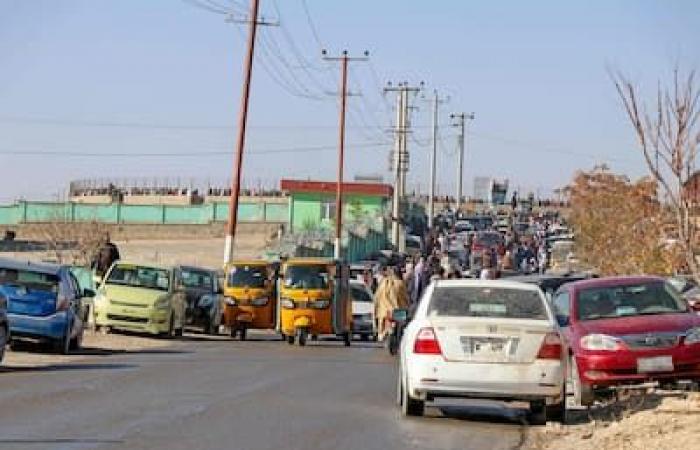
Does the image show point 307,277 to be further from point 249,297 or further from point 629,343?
point 629,343

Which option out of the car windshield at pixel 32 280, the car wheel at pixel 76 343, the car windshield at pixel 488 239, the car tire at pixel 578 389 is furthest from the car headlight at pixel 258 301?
the car windshield at pixel 488 239

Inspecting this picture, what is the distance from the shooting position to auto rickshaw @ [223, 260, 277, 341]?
3450cm

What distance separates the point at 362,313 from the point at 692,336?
854 inches

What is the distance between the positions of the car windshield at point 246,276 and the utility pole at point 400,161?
43418mm

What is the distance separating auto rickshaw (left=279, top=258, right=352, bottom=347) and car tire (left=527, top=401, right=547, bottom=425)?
15.5 meters

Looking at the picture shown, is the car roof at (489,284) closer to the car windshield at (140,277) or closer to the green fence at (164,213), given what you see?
the car windshield at (140,277)

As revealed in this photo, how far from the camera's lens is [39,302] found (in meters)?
24.0

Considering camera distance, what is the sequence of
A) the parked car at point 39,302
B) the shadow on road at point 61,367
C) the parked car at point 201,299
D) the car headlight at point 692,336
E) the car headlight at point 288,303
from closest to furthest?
the car headlight at point 692,336 < the shadow on road at point 61,367 < the parked car at point 39,302 < the car headlight at point 288,303 < the parked car at point 201,299

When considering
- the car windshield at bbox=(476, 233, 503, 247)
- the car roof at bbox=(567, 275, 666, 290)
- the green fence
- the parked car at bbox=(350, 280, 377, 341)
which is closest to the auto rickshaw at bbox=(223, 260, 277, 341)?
the parked car at bbox=(350, 280, 377, 341)

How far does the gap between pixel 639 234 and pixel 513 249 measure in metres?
20.7

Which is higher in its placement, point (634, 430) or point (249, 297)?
point (249, 297)

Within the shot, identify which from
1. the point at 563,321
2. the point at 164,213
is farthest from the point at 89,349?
the point at 164,213

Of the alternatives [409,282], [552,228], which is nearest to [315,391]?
[409,282]

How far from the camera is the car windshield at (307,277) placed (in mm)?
31875
